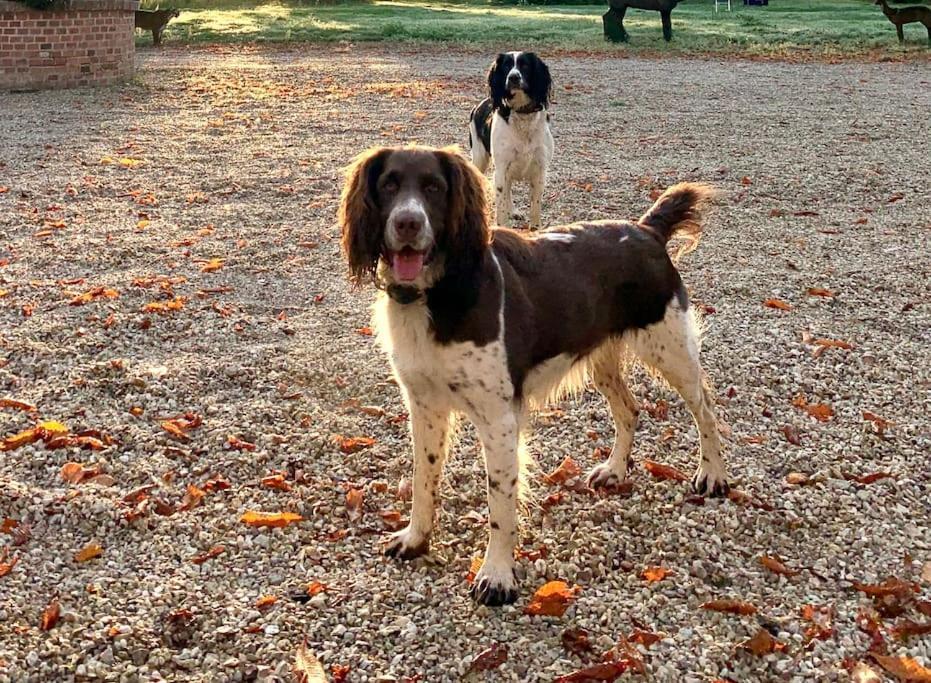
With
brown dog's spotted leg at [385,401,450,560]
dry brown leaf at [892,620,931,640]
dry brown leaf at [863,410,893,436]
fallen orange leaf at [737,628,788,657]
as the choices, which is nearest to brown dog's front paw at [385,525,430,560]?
brown dog's spotted leg at [385,401,450,560]

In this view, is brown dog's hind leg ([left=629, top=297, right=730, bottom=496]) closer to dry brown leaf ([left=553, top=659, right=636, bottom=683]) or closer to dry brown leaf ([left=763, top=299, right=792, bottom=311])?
dry brown leaf ([left=553, top=659, right=636, bottom=683])

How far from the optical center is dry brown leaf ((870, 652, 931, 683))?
2.96 meters

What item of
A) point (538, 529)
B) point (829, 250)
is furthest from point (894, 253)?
point (538, 529)

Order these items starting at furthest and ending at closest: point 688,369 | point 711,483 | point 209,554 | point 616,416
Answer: point 616,416 → point 711,483 → point 688,369 → point 209,554

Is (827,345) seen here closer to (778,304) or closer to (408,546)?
(778,304)

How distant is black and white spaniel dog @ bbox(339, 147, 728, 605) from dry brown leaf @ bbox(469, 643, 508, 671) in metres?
0.25

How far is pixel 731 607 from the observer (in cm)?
333

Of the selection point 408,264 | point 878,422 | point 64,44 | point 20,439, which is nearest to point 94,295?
point 20,439

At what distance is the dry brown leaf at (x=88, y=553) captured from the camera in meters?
3.63

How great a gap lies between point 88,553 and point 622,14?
2652 cm

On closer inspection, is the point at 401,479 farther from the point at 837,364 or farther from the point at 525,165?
the point at 525,165

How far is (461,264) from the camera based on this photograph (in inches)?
126

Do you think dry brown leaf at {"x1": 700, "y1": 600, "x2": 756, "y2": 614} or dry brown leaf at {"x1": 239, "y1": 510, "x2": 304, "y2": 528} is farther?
dry brown leaf at {"x1": 239, "y1": 510, "x2": 304, "y2": 528}

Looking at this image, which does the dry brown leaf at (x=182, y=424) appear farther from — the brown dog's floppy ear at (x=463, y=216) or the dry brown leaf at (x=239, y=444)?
the brown dog's floppy ear at (x=463, y=216)
